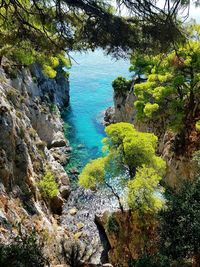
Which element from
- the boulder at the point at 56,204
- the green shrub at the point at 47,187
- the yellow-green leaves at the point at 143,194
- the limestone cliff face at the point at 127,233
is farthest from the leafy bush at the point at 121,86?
the yellow-green leaves at the point at 143,194

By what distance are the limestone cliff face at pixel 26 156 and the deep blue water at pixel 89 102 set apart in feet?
9.23

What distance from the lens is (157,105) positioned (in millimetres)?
26719

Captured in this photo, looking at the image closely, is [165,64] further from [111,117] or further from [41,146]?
[111,117]

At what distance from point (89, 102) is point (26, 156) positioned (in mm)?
35974

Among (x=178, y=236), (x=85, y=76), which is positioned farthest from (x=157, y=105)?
(x=85, y=76)

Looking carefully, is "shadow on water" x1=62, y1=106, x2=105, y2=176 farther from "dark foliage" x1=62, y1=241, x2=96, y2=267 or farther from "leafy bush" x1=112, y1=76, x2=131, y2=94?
"dark foliage" x1=62, y1=241, x2=96, y2=267

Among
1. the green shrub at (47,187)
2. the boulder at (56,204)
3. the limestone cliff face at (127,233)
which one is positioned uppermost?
the green shrub at (47,187)

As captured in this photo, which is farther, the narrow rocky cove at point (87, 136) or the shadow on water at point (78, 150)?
the shadow on water at point (78, 150)

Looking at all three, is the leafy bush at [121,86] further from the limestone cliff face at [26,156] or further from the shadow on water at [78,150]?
the limestone cliff face at [26,156]

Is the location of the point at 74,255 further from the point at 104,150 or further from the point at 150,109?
the point at 150,109

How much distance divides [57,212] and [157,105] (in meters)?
11.1

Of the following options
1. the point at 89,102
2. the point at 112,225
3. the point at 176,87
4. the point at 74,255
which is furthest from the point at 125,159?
the point at 89,102

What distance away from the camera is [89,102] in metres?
58.5

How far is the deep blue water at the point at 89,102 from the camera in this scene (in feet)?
133
